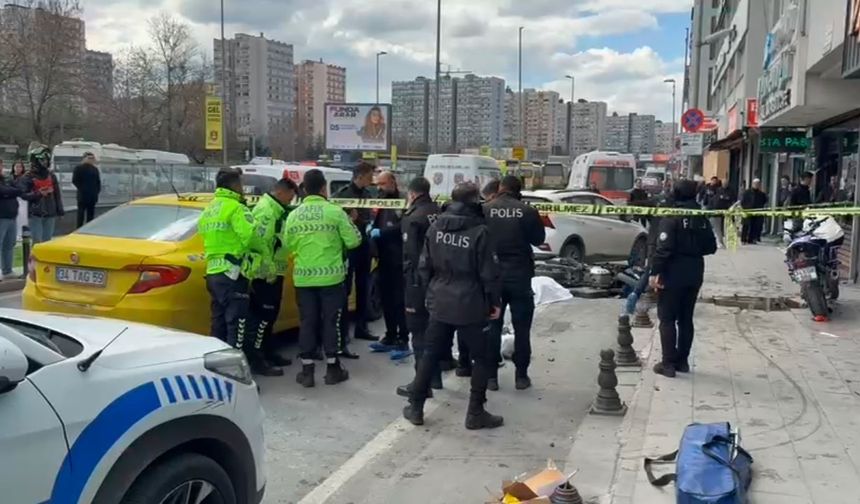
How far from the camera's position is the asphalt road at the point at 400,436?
4848 mm

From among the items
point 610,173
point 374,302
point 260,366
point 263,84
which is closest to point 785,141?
point 610,173

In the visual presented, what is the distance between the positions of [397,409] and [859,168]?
30.1 ft

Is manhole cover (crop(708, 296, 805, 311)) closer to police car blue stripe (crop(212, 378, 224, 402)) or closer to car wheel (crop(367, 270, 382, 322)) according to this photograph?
car wheel (crop(367, 270, 382, 322))

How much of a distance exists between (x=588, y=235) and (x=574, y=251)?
0.42 m

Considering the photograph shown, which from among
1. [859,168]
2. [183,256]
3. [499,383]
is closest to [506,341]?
[499,383]

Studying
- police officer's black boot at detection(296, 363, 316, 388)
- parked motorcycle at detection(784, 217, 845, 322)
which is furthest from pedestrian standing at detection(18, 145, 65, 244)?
parked motorcycle at detection(784, 217, 845, 322)

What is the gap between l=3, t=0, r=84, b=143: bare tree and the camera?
3344cm

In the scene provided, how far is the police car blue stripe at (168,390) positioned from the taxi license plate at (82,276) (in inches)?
152

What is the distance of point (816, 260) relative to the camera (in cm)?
946

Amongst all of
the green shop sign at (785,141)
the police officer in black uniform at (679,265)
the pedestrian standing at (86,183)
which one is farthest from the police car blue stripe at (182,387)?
the green shop sign at (785,141)

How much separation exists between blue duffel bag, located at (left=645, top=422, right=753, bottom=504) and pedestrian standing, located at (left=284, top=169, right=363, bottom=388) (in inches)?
119

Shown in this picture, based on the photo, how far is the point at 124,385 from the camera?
2.93 metres

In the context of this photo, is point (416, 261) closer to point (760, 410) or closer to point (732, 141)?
point (760, 410)

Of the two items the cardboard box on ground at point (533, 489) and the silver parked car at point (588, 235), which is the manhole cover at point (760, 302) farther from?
the cardboard box on ground at point (533, 489)
